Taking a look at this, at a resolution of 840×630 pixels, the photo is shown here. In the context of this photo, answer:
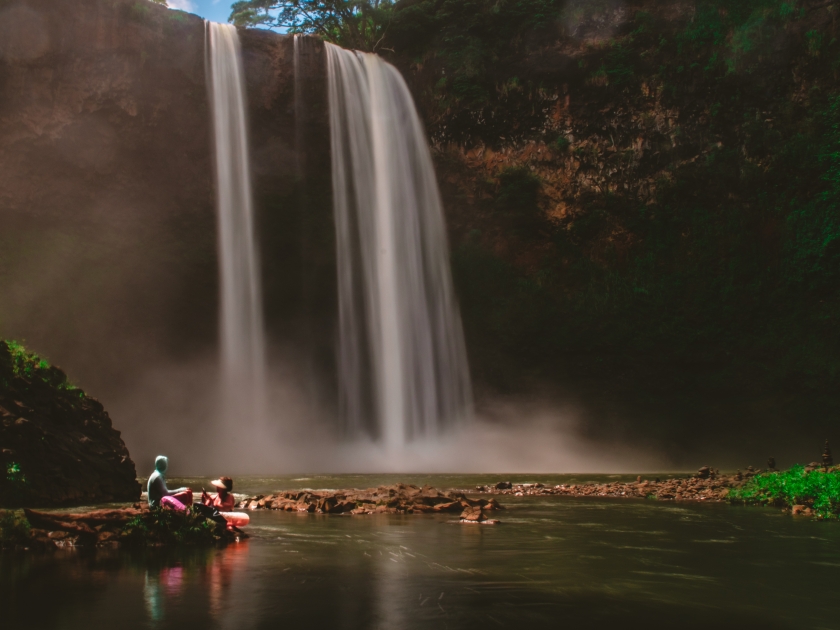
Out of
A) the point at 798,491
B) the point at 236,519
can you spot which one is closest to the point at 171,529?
the point at 236,519

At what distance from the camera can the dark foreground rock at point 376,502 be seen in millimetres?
11641

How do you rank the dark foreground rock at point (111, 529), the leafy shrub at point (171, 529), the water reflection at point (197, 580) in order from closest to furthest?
the water reflection at point (197, 580) < the dark foreground rock at point (111, 529) < the leafy shrub at point (171, 529)

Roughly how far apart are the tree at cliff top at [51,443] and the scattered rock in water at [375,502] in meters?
2.62

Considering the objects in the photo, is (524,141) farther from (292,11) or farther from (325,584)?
(325,584)

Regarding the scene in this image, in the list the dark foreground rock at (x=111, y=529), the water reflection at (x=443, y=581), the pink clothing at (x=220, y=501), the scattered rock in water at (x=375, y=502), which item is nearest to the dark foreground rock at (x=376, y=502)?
the scattered rock in water at (x=375, y=502)

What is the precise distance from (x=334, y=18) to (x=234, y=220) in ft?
45.3

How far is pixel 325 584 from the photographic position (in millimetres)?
5629

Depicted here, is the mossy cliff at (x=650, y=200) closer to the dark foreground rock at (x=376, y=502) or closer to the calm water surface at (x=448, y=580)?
the dark foreground rock at (x=376, y=502)

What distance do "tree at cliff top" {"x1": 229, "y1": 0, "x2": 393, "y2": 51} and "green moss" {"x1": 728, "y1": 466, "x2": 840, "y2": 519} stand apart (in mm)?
26440

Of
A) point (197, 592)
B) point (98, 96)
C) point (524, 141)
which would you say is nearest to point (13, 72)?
point (98, 96)

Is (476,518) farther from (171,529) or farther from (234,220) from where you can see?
(234,220)

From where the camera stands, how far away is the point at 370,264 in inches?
1107

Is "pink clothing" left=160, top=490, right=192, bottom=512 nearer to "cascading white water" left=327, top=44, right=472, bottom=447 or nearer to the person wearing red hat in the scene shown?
the person wearing red hat

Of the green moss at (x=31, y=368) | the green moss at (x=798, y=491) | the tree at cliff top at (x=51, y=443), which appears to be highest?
the green moss at (x=31, y=368)
